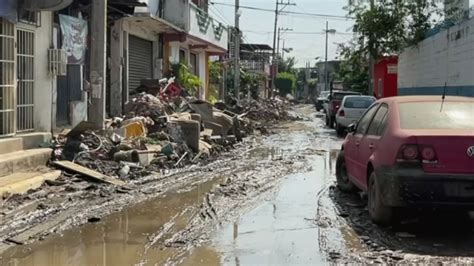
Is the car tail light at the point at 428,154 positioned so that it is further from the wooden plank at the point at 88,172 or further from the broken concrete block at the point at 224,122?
the broken concrete block at the point at 224,122

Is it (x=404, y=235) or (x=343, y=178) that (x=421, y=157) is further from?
(x=343, y=178)

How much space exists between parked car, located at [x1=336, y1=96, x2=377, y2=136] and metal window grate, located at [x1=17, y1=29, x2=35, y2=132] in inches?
598

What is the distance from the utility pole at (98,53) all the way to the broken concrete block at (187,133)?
2845mm

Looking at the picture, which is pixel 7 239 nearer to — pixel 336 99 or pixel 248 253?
pixel 248 253

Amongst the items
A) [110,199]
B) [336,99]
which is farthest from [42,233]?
[336,99]

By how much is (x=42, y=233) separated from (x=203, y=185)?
4441mm

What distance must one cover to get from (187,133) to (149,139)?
1194 millimetres

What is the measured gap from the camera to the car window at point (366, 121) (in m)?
9.12

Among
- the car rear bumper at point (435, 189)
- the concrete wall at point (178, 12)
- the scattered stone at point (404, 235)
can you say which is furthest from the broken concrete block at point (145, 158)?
the concrete wall at point (178, 12)

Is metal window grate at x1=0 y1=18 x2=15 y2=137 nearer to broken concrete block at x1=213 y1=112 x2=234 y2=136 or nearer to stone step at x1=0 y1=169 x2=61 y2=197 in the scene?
stone step at x1=0 y1=169 x2=61 y2=197

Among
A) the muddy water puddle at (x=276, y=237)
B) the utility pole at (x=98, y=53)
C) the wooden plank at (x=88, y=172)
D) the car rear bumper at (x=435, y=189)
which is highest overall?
the utility pole at (x=98, y=53)

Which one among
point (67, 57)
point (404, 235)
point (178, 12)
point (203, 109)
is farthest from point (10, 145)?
point (178, 12)

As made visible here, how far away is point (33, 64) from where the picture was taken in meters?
13.0

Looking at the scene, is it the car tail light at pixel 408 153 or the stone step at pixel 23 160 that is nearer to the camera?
the car tail light at pixel 408 153
